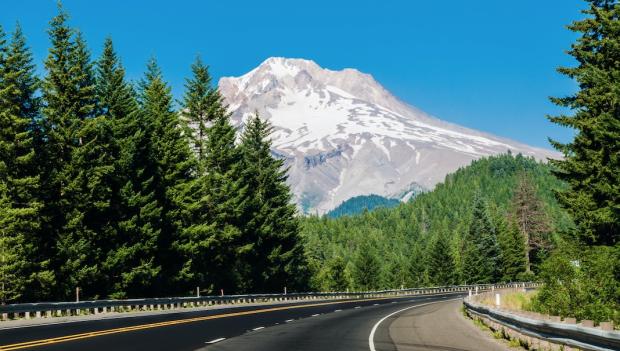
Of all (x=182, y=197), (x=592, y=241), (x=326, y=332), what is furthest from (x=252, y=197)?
(x=326, y=332)

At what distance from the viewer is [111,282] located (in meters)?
42.6

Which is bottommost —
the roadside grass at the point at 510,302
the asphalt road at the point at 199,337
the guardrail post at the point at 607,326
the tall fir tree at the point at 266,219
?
the roadside grass at the point at 510,302

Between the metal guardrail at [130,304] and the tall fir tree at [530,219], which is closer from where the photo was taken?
the metal guardrail at [130,304]

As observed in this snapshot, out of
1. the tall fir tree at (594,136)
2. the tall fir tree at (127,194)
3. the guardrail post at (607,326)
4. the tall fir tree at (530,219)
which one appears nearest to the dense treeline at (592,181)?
the tall fir tree at (594,136)

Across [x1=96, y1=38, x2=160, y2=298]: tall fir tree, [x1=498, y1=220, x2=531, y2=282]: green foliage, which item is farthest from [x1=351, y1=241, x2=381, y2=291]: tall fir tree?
[x1=96, y1=38, x2=160, y2=298]: tall fir tree

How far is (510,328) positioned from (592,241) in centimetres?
1655

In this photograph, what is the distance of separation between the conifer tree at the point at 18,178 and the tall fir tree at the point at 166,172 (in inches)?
399

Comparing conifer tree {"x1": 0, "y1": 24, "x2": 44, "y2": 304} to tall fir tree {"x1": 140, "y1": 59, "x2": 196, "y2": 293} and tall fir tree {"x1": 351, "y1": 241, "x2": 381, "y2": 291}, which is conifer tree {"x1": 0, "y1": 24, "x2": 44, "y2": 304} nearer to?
tall fir tree {"x1": 140, "y1": 59, "x2": 196, "y2": 293}

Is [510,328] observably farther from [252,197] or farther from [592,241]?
[252,197]

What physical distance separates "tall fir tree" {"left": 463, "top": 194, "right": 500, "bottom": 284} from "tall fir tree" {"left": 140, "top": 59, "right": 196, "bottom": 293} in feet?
235

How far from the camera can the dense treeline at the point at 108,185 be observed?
1463 inches

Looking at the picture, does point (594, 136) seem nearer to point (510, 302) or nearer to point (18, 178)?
point (510, 302)

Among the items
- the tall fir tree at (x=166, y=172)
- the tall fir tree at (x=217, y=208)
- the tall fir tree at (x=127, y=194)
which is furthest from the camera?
the tall fir tree at (x=217, y=208)

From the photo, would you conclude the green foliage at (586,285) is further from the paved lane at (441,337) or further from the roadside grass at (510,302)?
the paved lane at (441,337)
